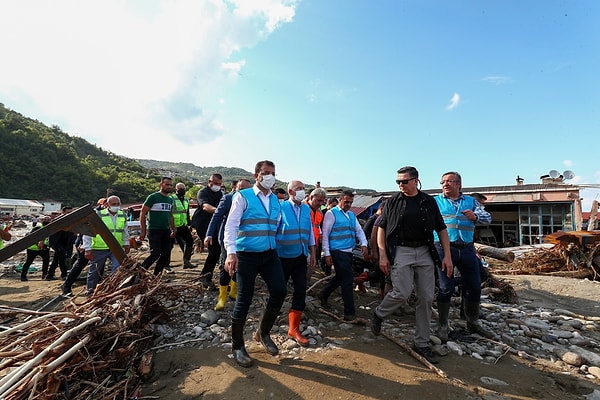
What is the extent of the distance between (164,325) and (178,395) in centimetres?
155

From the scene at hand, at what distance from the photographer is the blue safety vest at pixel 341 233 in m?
4.20

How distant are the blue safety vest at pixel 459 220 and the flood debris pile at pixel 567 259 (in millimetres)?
7130

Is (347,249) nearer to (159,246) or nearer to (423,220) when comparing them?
(423,220)

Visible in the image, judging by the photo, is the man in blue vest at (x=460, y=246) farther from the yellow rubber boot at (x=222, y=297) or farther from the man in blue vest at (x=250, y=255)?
the yellow rubber boot at (x=222, y=297)

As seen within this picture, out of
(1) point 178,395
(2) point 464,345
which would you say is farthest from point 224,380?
(2) point 464,345

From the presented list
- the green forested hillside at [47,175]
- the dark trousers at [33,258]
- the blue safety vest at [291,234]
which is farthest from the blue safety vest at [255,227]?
the green forested hillside at [47,175]

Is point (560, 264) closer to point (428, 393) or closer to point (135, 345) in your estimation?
point (428, 393)

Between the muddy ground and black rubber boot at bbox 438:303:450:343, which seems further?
black rubber boot at bbox 438:303:450:343

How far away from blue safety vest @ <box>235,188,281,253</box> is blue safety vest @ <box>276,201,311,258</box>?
44 centimetres

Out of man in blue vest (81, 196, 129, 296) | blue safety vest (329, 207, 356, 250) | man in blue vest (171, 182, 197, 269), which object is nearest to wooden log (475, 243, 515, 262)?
blue safety vest (329, 207, 356, 250)

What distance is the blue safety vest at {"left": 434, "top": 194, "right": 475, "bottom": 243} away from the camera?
3580 mm

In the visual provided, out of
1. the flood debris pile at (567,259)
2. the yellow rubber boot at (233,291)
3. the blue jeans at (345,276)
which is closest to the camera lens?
the blue jeans at (345,276)

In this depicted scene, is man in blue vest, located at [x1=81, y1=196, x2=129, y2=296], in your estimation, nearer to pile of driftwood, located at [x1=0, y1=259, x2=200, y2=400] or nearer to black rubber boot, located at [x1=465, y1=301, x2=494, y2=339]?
pile of driftwood, located at [x1=0, y1=259, x2=200, y2=400]

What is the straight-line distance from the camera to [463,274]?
365 cm
